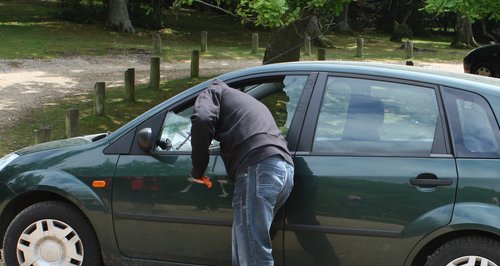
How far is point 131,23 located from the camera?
2870 cm

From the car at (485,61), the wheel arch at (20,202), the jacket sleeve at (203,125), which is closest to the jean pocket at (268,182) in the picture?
the jacket sleeve at (203,125)

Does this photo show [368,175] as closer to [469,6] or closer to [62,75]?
[469,6]

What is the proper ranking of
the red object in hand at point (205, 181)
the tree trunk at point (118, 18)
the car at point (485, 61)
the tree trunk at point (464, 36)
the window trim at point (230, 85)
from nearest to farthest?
the red object in hand at point (205, 181) → the window trim at point (230, 85) → the car at point (485, 61) → the tree trunk at point (118, 18) → the tree trunk at point (464, 36)

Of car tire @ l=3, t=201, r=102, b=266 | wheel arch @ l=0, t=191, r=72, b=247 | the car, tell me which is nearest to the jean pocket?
car tire @ l=3, t=201, r=102, b=266

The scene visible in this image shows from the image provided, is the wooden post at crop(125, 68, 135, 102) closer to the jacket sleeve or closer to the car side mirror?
the car side mirror

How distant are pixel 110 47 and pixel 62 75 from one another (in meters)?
6.32

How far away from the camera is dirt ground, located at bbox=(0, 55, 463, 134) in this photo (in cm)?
1183

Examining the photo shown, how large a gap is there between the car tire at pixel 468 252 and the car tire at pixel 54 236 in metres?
2.22

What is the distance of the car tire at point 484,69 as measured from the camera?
45.4 feet

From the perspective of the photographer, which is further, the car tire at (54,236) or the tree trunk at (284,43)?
the tree trunk at (284,43)

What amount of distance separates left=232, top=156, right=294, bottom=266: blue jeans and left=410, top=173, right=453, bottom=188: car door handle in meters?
0.71

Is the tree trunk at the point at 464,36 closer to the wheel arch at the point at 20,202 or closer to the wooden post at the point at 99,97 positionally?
the wooden post at the point at 99,97

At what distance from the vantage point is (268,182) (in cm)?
338

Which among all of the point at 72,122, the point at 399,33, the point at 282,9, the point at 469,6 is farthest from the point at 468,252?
the point at 399,33
